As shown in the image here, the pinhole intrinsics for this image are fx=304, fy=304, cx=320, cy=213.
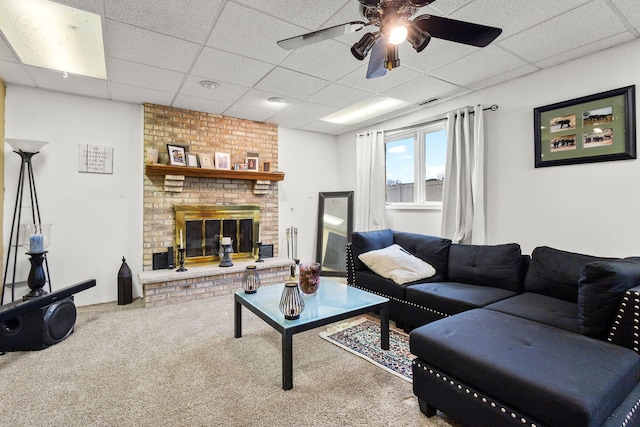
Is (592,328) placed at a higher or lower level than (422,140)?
lower

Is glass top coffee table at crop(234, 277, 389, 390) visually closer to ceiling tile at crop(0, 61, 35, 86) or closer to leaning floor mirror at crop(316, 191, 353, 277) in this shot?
leaning floor mirror at crop(316, 191, 353, 277)

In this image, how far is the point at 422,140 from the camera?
424 cm

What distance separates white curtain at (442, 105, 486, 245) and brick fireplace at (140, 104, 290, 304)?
237cm

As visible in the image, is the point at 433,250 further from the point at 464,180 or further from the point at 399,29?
the point at 399,29

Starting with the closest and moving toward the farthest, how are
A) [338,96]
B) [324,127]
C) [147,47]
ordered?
[147,47]
[338,96]
[324,127]

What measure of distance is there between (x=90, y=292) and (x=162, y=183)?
1.54 m

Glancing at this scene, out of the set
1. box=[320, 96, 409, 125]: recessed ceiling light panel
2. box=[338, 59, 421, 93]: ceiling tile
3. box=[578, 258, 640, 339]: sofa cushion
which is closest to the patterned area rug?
box=[578, 258, 640, 339]: sofa cushion

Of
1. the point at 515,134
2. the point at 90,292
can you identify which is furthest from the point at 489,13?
the point at 90,292

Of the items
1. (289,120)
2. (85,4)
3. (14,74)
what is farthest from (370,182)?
(14,74)

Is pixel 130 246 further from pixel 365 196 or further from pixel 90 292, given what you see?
pixel 365 196

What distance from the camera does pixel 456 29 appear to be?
5.61 ft

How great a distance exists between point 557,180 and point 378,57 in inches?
84.1

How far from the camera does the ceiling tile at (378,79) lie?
2.97 m

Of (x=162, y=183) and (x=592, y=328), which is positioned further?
(x=162, y=183)
